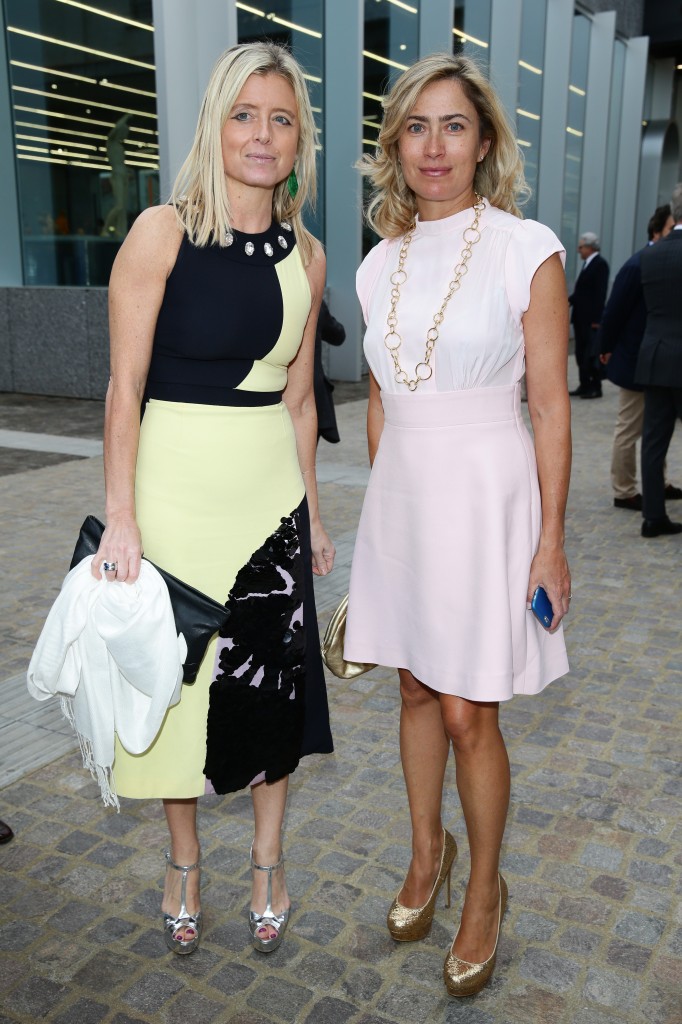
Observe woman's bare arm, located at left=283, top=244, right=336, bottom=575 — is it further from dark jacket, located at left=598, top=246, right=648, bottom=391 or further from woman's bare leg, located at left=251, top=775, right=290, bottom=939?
dark jacket, located at left=598, top=246, right=648, bottom=391

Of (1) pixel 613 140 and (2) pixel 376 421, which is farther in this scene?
(1) pixel 613 140

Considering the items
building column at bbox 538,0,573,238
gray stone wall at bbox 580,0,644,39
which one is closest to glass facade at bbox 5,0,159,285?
building column at bbox 538,0,573,238

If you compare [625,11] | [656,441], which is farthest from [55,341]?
[625,11]

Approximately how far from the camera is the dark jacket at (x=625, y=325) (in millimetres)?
7410

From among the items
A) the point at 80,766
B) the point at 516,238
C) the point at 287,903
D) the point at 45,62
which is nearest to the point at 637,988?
the point at 287,903

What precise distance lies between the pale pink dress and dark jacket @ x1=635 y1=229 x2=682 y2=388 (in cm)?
459

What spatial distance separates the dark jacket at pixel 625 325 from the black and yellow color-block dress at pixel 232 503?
540 cm

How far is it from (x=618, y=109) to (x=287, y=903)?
26.9 metres

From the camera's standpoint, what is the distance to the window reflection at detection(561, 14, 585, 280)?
2239cm

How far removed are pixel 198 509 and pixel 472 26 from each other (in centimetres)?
1756

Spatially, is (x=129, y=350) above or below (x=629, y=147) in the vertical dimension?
below

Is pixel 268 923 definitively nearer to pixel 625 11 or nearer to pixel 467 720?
pixel 467 720

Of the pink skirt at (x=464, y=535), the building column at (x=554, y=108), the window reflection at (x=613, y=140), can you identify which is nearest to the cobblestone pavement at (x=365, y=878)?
the pink skirt at (x=464, y=535)

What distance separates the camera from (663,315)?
6.71m
